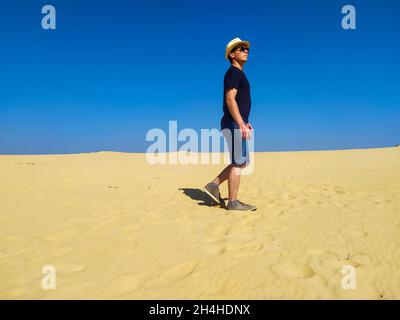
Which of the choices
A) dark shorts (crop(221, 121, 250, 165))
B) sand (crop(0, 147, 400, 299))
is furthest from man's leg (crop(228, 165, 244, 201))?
sand (crop(0, 147, 400, 299))

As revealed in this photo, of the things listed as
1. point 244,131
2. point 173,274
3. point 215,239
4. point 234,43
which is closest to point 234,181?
point 244,131

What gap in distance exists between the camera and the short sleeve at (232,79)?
4.06 metres

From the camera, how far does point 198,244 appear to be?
299cm

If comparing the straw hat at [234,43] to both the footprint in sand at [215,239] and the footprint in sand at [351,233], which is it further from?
the footprint in sand at [351,233]

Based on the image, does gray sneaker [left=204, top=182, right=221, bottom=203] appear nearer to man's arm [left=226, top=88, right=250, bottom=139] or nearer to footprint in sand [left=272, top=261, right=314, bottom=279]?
man's arm [left=226, top=88, right=250, bottom=139]

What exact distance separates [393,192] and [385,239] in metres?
2.39

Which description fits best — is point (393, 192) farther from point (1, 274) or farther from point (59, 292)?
point (1, 274)

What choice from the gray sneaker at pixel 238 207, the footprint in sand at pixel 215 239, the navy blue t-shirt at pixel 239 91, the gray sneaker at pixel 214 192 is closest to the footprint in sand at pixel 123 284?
the footprint in sand at pixel 215 239

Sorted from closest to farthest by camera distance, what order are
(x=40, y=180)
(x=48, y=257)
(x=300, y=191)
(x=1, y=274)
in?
(x=1, y=274) → (x=48, y=257) → (x=300, y=191) → (x=40, y=180)

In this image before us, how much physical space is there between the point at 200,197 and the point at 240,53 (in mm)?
2402

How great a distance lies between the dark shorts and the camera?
13.5 feet

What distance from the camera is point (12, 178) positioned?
627cm
